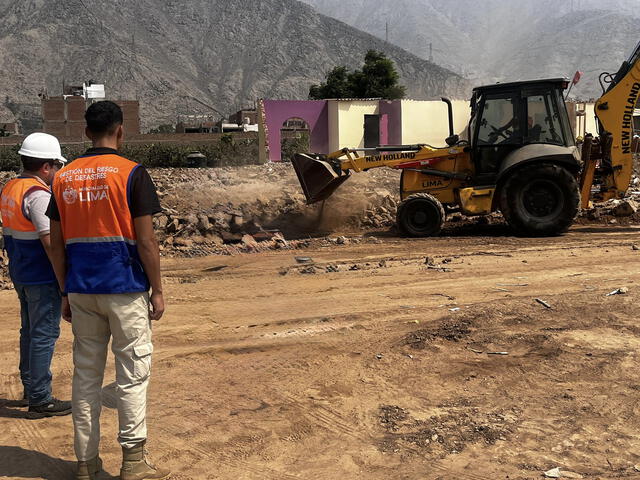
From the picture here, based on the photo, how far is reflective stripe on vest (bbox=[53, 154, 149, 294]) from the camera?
11.0 ft

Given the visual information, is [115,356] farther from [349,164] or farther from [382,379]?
[349,164]

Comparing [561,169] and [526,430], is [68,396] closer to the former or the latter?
[526,430]

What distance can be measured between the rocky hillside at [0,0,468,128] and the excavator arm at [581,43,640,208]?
3335 inches

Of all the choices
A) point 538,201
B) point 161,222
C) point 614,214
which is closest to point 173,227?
point 161,222

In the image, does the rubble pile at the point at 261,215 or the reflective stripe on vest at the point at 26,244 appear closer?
the reflective stripe on vest at the point at 26,244

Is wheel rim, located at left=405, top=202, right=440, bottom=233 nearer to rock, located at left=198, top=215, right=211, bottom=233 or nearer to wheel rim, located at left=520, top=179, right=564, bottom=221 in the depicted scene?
wheel rim, located at left=520, top=179, right=564, bottom=221

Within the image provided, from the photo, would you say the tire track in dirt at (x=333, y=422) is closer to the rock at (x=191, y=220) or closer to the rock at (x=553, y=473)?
the rock at (x=553, y=473)

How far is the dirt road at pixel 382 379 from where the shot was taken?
3865mm

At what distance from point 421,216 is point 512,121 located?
217 cm

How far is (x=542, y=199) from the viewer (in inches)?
440

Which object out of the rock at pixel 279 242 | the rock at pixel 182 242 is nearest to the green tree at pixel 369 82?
the rock at pixel 279 242

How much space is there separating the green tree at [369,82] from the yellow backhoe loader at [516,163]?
3629cm

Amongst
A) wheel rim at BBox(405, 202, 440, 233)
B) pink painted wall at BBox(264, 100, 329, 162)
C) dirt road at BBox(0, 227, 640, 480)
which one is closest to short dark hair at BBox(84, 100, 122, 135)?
dirt road at BBox(0, 227, 640, 480)

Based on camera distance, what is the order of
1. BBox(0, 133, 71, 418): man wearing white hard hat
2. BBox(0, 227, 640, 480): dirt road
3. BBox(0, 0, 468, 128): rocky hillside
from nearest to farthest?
BBox(0, 227, 640, 480): dirt road < BBox(0, 133, 71, 418): man wearing white hard hat < BBox(0, 0, 468, 128): rocky hillside
